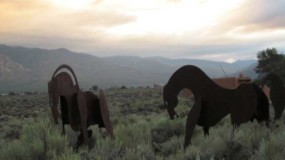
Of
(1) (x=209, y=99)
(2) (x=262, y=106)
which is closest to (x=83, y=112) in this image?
(1) (x=209, y=99)

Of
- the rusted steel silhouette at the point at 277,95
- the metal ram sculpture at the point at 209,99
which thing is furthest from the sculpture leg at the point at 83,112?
the rusted steel silhouette at the point at 277,95

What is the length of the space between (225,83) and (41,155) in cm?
2933

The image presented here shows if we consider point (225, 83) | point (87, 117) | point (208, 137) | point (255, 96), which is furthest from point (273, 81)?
point (225, 83)

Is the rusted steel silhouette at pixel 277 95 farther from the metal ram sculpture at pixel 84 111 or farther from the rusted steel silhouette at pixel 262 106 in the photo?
the metal ram sculpture at pixel 84 111

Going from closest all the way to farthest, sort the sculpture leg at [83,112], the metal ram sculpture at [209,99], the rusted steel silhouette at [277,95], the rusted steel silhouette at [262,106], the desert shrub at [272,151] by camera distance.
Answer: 1. the desert shrub at [272,151]
2. the metal ram sculpture at [209,99]
3. the sculpture leg at [83,112]
4. the rusted steel silhouette at [262,106]
5. the rusted steel silhouette at [277,95]

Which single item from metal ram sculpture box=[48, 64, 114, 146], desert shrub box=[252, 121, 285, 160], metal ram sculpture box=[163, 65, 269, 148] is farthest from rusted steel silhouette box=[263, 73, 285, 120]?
metal ram sculpture box=[48, 64, 114, 146]

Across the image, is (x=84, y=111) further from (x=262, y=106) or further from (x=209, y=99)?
(x=262, y=106)

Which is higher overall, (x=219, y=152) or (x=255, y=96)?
(x=255, y=96)

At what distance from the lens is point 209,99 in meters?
8.06

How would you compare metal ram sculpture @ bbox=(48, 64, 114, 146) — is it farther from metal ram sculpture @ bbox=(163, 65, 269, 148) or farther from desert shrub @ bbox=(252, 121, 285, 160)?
desert shrub @ bbox=(252, 121, 285, 160)

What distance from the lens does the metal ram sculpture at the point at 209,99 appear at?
7.86 metres

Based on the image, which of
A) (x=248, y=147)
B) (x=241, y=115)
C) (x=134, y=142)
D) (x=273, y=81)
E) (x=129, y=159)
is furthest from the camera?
(x=273, y=81)

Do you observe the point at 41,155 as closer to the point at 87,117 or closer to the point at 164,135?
the point at 87,117

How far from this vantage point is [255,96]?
791 centimetres
